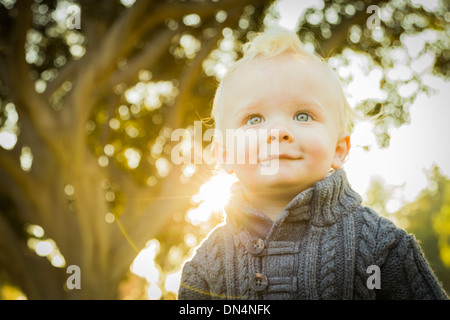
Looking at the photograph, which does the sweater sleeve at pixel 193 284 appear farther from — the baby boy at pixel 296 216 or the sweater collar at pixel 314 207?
the sweater collar at pixel 314 207

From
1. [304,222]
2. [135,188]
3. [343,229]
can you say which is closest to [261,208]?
[304,222]

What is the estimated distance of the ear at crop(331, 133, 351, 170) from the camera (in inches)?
60.1

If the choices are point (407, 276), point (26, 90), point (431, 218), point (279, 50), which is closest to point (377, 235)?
point (407, 276)

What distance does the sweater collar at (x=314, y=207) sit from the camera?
1.38 meters

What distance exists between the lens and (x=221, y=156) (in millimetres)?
1619

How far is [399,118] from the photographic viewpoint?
18.6 ft

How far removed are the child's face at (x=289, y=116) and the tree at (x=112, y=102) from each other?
3.58 m

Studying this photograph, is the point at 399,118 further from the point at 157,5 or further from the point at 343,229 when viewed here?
the point at 343,229

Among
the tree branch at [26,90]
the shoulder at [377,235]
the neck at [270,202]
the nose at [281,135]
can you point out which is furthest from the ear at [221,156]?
the tree branch at [26,90]

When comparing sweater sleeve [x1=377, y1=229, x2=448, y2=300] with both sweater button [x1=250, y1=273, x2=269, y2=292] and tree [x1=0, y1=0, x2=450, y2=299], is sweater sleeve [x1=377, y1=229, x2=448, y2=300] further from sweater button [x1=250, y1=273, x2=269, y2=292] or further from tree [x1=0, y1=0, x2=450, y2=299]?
tree [x1=0, y1=0, x2=450, y2=299]

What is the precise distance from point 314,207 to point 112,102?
5.94 metres

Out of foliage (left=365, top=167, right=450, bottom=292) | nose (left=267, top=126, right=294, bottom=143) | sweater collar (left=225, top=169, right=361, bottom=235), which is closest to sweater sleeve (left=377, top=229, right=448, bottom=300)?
sweater collar (left=225, top=169, right=361, bottom=235)

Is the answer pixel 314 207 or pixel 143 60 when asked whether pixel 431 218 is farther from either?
pixel 314 207
